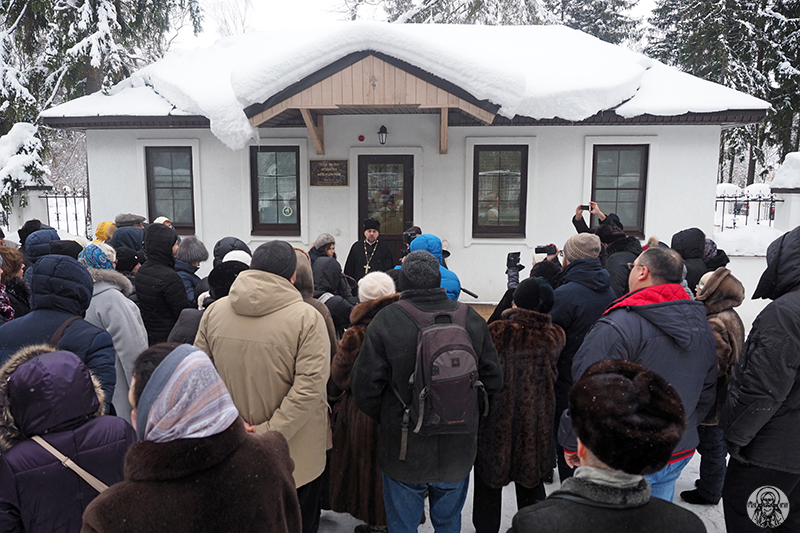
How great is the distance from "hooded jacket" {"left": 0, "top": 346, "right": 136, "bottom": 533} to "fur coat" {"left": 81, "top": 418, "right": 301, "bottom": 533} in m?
0.60

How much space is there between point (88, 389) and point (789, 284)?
3280 millimetres

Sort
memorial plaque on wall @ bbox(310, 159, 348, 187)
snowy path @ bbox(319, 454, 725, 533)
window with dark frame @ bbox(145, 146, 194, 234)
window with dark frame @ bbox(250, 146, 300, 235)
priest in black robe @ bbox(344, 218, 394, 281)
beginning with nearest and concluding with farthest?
snowy path @ bbox(319, 454, 725, 533)
priest in black robe @ bbox(344, 218, 394, 281)
memorial plaque on wall @ bbox(310, 159, 348, 187)
window with dark frame @ bbox(250, 146, 300, 235)
window with dark frame @ bbox(145, 146, 194, 234)

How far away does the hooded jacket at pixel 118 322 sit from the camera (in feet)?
11.8

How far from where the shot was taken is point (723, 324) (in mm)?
3562

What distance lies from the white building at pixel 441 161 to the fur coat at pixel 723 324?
560 cm

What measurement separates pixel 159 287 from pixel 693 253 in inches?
185

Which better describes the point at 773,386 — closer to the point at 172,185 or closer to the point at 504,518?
the point at 504,518

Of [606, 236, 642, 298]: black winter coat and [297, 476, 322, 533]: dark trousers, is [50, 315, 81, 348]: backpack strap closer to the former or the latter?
[297, 476, 322, 533]: dark trousers

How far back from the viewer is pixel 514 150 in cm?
945

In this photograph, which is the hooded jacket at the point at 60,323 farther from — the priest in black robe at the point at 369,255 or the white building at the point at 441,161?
the white building at the point at 441,161

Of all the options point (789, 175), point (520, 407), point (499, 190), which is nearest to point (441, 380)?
point (520, 407)

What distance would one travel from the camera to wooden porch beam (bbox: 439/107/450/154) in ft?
26.6

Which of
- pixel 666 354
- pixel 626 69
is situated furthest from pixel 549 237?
pixel 666 354

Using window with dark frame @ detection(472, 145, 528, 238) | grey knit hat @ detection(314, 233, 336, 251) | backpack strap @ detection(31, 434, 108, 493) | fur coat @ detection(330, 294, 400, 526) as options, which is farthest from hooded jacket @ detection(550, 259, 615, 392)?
window with dark frame @ detection(472, 145, 528, 238)
